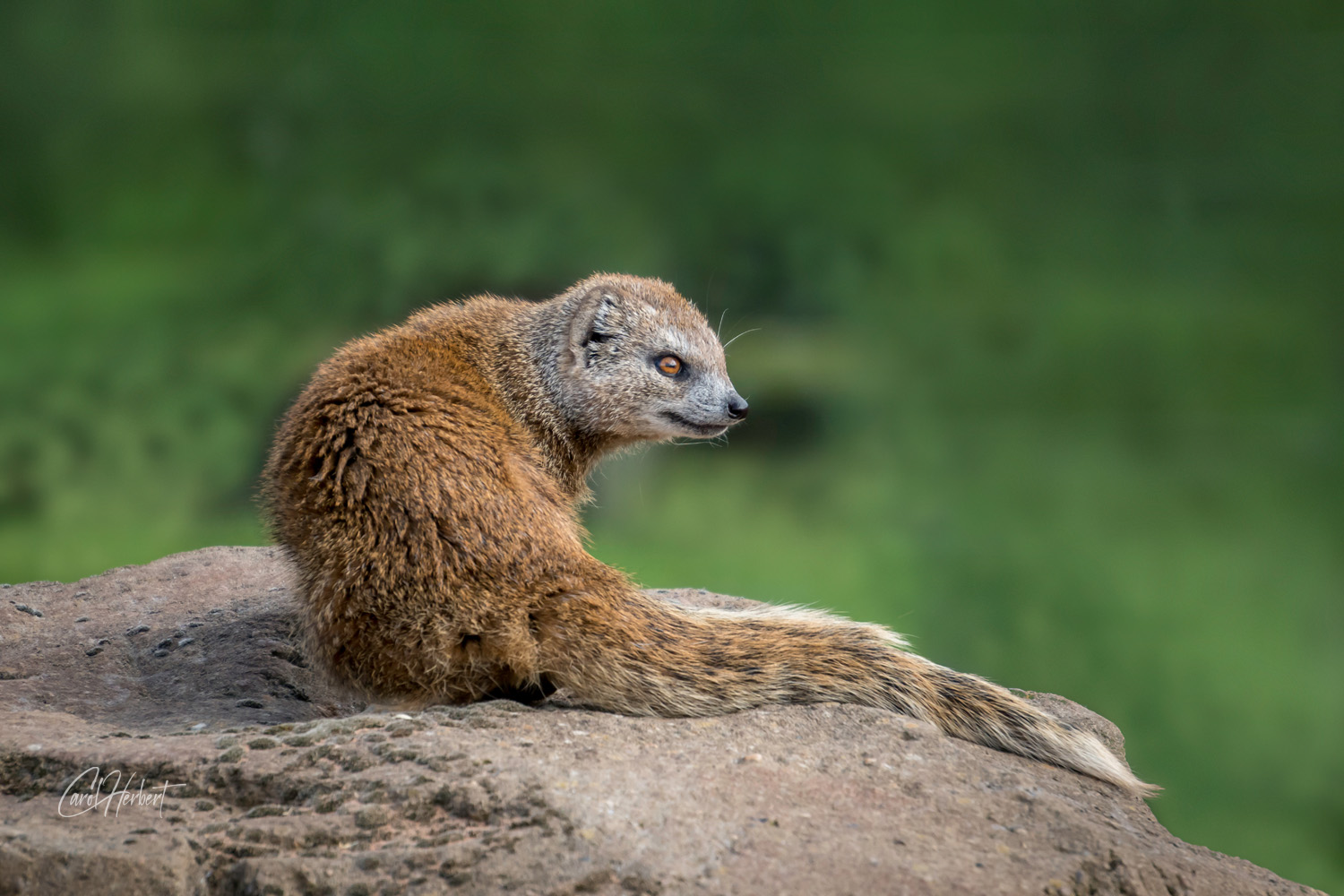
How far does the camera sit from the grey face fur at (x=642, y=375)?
334 cm

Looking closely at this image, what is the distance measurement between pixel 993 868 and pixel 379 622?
1.38m

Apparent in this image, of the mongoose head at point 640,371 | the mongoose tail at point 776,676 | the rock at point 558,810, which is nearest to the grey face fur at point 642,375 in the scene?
the mongoose head at point 640,371

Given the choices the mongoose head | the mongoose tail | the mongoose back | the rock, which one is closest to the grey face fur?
the mongoose head

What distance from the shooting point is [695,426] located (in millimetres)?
3406

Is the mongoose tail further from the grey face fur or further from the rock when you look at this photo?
the grey face fur

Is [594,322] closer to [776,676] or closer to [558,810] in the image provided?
[776,676]

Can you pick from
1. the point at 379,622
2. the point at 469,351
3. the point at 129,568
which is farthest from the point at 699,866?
the point at 129,568

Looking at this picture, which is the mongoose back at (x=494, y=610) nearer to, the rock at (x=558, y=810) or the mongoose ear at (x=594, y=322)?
the rock at (x=558, y=810)

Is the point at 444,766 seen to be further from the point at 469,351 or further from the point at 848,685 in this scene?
the point at 469,351

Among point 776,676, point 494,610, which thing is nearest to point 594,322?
point 494,610

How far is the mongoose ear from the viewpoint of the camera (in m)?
3.36

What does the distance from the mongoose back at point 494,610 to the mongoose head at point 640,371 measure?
20.7 inches

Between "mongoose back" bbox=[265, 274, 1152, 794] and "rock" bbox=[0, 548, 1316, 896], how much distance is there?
3.0 inches

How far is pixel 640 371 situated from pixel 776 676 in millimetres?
1200
